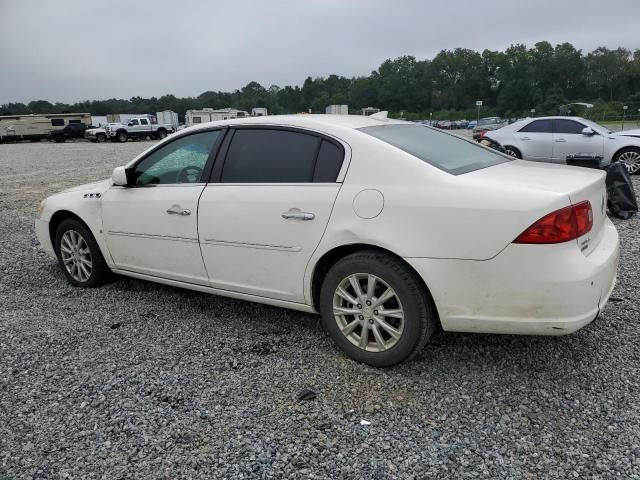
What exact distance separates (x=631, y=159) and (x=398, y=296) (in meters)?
10.6

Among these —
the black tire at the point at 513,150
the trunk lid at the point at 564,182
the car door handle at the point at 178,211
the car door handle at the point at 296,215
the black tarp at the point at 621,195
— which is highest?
the trunk lid at the point at 564,182

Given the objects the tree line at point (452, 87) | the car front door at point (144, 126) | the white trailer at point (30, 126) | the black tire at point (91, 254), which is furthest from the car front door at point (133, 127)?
the tree line at point (452, 87)

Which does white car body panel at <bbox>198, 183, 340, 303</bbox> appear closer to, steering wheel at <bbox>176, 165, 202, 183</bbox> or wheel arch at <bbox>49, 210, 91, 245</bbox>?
steering wheel at <bbox>176, 165, 202, 183</bbox>

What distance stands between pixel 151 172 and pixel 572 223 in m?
3.09

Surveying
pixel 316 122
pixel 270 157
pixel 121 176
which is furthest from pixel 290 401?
pixel 121 176

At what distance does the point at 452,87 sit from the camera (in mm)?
113562

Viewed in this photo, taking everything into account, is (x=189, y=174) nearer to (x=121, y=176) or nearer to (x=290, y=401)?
(x=121, y=176)

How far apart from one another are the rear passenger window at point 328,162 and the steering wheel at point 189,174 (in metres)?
1.03

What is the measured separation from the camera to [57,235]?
16.3ft

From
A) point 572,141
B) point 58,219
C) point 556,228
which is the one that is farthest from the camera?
point 572,141

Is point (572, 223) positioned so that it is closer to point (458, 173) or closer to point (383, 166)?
point (458, 173)

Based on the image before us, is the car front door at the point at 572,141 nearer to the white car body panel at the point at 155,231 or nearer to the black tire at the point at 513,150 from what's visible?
the black tire at the point at 513,150

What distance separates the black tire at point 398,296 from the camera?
2.96 metres

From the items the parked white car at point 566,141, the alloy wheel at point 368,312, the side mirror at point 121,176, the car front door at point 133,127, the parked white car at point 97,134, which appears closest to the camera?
the alloy wheel at point 368,312
